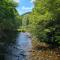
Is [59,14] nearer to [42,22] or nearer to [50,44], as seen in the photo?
[42,22]

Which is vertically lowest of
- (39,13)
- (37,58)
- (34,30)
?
(37,58)

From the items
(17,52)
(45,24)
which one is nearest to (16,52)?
(17,52)

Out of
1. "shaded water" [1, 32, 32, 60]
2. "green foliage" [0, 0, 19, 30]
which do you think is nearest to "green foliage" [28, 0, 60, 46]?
"shaded water" [1, 32, 32, 60]

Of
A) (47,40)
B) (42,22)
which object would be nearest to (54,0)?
(42,22)

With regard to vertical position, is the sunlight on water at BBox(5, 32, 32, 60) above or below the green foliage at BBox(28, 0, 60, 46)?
below

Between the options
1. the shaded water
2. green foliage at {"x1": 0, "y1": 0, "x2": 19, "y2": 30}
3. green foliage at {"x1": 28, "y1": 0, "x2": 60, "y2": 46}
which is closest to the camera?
green foliage at {"x1": 28, "y1": 0, "x2": 60, "y2": 46}

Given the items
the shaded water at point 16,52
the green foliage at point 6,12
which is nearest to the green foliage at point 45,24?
the shaded water at point 16,52

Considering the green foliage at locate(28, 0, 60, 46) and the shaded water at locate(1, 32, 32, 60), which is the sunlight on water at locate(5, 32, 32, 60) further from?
the green foliage at locate(28, 0, 60, 46)

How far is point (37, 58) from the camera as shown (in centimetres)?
1580

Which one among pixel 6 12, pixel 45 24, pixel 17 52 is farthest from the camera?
pixel 6 12

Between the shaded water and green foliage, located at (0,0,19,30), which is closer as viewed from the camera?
the shaded water

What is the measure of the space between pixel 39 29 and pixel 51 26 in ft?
4.55

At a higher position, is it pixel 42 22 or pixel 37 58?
pixel 42 22

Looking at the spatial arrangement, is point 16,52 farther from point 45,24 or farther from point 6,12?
point 6,12
